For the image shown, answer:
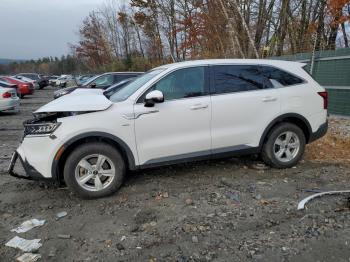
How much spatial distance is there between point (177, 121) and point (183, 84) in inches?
23.1

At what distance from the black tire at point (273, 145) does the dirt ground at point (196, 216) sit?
0.53 feet

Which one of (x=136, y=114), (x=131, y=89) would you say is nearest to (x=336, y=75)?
(x=131, y=89)

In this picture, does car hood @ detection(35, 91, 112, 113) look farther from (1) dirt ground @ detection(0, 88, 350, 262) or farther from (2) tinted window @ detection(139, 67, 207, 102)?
(1) dirt ground @ detection(0, 88, 350, 262)

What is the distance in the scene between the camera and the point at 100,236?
12.3 ft

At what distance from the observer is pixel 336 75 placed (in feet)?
32.3

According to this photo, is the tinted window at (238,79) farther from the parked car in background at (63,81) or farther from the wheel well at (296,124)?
the parked car in background at (63,81)

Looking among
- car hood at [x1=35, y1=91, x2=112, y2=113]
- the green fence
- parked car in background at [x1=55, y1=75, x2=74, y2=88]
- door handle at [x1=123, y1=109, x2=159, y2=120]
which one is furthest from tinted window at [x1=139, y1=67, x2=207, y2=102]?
parked car in background at [x1=55, y1=75, x2=74, y2=88]

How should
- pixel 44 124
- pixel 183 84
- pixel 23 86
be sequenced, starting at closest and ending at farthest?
1. pixel 44 124
2. pixel 183 84
3. pixel 23 86

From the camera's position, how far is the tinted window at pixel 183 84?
16.4ft

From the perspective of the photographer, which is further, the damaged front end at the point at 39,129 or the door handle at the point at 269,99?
the door handle at the point at 269,99

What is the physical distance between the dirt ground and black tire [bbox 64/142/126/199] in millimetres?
122

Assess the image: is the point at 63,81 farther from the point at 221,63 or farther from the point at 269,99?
the point at 269,99

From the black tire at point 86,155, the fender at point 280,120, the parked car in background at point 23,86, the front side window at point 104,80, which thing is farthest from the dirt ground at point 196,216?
the parked car in background at point 23,86

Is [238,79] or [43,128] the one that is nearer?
[43,128]
